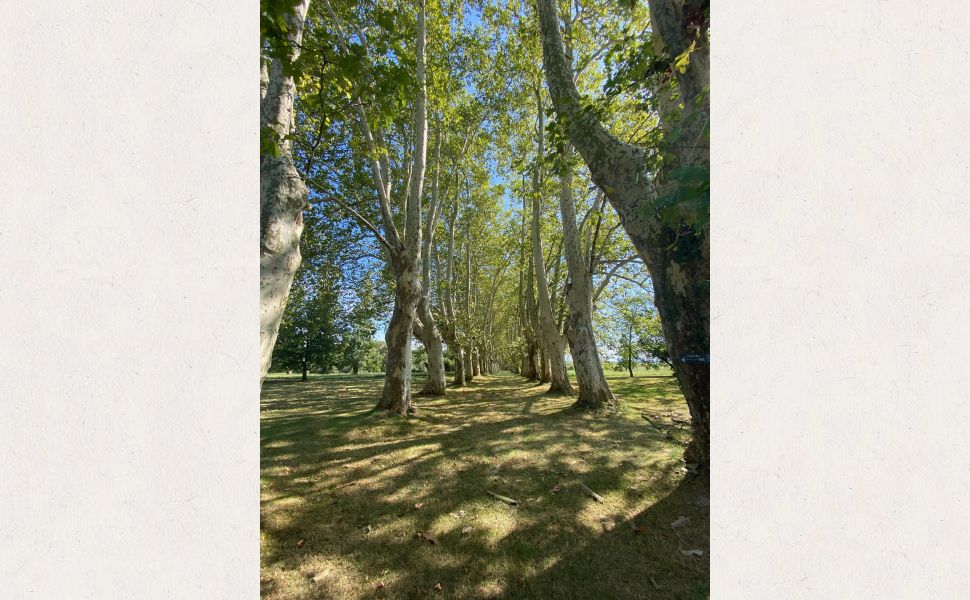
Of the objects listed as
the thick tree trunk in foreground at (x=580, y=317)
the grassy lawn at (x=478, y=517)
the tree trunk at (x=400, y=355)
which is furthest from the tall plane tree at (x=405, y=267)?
the thick tree trunk in foreground at (x=580, y=317)

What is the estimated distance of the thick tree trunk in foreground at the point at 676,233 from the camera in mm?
2490

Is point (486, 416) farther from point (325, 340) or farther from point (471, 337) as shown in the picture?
point (325, 340)

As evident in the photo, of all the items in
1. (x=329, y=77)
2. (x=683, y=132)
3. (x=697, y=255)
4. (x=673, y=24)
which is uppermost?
(x=673, y=24)

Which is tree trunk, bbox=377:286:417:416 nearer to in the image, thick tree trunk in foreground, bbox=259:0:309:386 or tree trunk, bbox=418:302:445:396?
tree trunk, bbox=418:302:445:396

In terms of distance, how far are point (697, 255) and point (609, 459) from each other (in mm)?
3030

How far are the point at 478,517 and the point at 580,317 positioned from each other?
572 centimetres

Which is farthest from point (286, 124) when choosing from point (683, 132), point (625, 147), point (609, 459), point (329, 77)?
point (609, 459)

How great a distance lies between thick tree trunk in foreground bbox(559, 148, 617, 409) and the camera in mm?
7559

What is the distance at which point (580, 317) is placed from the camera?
781 centimetres

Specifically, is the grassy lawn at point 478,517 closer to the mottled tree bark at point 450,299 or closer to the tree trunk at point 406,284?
the tree trunk at point 406,284

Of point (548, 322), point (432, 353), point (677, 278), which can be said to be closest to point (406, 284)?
point (432, 353)

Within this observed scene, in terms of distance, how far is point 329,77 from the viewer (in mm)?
2869

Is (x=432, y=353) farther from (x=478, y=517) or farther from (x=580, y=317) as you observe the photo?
(x=478, y=517)

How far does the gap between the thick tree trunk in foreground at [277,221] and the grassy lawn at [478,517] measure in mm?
1622
